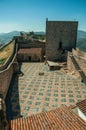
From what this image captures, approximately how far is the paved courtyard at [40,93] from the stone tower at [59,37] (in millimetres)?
7047

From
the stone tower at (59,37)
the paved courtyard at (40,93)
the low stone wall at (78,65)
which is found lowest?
the paved courtyard at (40,93)

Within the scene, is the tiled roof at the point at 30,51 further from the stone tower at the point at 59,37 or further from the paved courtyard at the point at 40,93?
the paved courtyard at the point at 40,93

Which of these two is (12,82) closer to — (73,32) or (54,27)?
(54,27)

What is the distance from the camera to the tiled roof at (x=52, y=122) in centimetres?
653

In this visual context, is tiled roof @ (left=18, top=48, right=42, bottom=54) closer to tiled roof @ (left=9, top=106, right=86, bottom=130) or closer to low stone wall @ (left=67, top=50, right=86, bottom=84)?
low stone wall @ (left=67, top=50, right=86, bottom=84)

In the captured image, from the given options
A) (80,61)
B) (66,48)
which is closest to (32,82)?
(80,61)

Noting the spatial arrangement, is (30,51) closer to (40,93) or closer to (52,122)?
(40,93)

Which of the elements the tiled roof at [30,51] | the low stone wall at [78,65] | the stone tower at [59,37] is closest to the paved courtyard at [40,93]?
the low stone wall at [78,65]

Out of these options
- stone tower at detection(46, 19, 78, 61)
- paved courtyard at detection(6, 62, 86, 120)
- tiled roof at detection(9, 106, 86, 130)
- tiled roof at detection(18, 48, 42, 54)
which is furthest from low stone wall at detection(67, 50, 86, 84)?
tiled roof at detection(9, 106, 86, 130)

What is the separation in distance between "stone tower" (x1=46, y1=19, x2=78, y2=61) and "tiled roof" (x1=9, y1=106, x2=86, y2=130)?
59.9 ft

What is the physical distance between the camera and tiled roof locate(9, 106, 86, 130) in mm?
6528

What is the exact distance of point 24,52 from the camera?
2697 cm

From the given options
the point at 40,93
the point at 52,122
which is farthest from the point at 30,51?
the point at 52,122

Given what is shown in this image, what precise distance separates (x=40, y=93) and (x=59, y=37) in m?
13.5
